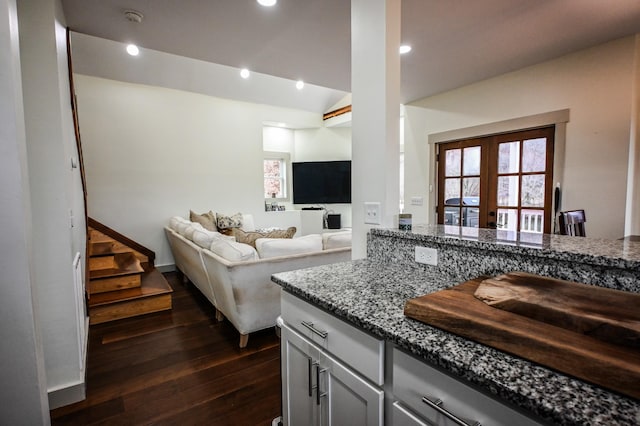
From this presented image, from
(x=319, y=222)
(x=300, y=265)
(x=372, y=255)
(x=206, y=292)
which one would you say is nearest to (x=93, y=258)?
(x=206, y=292)

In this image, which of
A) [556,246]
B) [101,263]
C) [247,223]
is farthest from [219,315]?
[556,246]

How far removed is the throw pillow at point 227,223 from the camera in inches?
200

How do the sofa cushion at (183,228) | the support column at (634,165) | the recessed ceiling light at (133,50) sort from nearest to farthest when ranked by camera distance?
the support column at (634,165) → the sofa cushion at (183,228) → the recessed ceiling light at (133,50)

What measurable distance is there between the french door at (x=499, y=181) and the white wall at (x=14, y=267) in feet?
12.8

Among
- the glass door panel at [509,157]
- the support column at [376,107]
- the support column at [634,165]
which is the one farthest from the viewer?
the glass door panel at [509,157]

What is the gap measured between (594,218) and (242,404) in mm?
3294

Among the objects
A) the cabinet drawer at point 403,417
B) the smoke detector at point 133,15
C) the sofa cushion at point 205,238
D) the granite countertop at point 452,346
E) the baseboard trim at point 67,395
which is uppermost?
the smoke detector at point 133,15

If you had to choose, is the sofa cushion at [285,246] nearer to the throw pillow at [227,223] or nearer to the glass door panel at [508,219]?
the glass door panel at [508,219]

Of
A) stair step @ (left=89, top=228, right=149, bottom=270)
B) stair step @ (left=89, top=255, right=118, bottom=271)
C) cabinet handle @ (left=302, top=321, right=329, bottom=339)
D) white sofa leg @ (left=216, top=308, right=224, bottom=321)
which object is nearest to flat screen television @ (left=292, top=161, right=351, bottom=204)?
stair step @ (left=89, top=228, right=149, bottom=270)

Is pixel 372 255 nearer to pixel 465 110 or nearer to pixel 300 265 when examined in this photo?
pixel 300 265

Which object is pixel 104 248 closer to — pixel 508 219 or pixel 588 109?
pixel 508 219

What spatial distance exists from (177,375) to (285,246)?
3.95 feet

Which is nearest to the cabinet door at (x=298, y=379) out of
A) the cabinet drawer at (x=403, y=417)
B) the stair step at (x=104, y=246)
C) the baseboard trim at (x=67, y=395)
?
the cabinet drawer at (x=403, y=417)

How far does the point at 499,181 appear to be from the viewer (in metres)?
3.51
